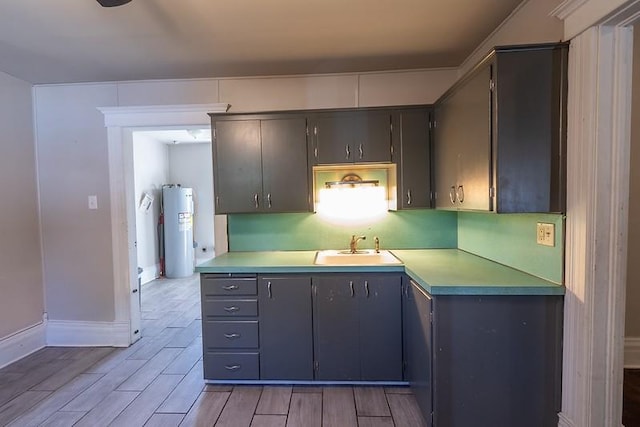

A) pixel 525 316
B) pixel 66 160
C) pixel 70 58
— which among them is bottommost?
pixel 525 316

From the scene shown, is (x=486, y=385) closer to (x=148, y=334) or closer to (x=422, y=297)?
(x=422, y=297)

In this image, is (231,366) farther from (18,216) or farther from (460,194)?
(18,216)

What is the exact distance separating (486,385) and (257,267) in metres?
1.55

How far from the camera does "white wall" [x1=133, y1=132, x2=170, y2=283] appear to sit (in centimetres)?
523

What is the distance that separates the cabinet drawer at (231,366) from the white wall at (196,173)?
4.23m

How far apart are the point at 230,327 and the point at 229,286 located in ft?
1.00

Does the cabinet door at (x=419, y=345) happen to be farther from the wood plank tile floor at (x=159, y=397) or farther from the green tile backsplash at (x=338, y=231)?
the green tile backsplash at (x=338, y=231)

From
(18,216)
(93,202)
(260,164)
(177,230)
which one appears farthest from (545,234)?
(177,230)

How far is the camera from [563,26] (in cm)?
162

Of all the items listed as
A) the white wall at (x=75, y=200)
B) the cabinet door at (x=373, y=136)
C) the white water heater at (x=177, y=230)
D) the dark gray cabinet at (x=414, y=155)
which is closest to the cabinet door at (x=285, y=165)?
the cabinet door at (x=373, y=136)

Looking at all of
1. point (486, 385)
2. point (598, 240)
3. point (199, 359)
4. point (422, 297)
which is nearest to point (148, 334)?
point (199, 359)

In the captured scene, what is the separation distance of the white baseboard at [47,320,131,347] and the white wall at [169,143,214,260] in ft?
10.7

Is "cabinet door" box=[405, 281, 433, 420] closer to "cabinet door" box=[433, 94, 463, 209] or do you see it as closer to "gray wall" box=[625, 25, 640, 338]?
"cabinet door" box=[433, 94, 463, 209]

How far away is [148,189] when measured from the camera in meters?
5.52
